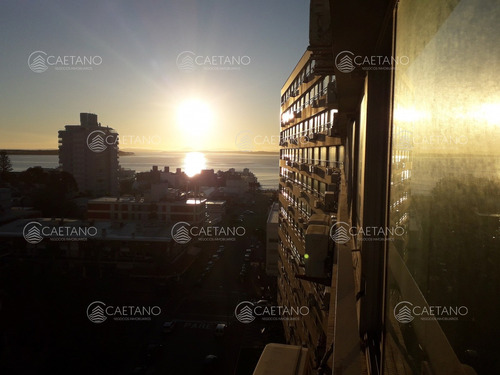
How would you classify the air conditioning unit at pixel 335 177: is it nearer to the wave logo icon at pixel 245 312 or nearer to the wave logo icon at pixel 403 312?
the wave logo icon at pixel 403 312

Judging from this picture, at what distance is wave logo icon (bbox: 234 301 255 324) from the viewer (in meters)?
18.3

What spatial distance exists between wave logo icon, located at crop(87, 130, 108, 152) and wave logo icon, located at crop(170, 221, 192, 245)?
26.8m

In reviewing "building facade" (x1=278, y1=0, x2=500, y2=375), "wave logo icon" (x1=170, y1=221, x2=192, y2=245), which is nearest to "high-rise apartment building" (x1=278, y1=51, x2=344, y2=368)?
"building facade" (x1=278, y1=0, x2=500, y2=375)

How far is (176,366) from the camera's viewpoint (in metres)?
14.3

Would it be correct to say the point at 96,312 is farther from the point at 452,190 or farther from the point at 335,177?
the point at 452,190

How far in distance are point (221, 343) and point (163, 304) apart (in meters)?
5.73

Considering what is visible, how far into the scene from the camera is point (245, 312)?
63.1ft

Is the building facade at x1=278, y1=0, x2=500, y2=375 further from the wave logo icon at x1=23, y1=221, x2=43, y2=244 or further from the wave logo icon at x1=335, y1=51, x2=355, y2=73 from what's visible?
the wave logo icon at x1=23, y1=221, x2=43, y2=244

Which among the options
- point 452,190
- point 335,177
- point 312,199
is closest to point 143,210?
point 312,199

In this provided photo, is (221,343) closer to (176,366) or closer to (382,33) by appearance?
(176,366)

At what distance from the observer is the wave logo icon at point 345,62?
9.74ft

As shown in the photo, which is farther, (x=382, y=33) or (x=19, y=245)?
(x=19, y=245)

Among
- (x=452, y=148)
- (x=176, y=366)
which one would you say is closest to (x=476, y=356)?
(x=452, y=148)

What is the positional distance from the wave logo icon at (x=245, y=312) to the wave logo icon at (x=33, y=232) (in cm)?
1604
